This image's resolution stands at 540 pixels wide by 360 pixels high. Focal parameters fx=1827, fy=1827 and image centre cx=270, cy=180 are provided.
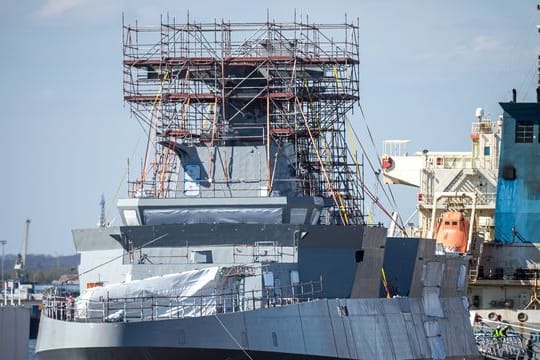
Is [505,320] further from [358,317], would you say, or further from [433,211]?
[358,317]

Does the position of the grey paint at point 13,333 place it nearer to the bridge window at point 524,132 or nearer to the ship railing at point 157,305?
the ship railing at point 157,305

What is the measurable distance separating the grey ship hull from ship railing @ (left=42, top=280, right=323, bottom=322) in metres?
0.53

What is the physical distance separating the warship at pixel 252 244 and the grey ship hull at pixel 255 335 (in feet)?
0.15

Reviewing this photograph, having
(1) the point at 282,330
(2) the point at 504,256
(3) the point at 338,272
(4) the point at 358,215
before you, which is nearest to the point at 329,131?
(4) the point at 358,215

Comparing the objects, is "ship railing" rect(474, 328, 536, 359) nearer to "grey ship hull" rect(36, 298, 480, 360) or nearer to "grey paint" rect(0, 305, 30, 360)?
"grey ship hull" rect(36, 298, 480, 360)

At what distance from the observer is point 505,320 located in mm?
70938

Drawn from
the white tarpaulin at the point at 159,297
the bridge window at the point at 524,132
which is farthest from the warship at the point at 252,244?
the bridge window at the point at 524,132

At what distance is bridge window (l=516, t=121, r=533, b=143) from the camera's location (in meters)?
73.8

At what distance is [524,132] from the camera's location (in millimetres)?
73875

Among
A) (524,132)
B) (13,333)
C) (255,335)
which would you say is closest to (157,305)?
(255,335)

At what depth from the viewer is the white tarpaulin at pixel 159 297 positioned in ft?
149

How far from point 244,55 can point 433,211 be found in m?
21.3

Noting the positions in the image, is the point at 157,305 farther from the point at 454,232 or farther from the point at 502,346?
the point at 454,232

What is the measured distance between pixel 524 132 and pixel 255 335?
3046cm
